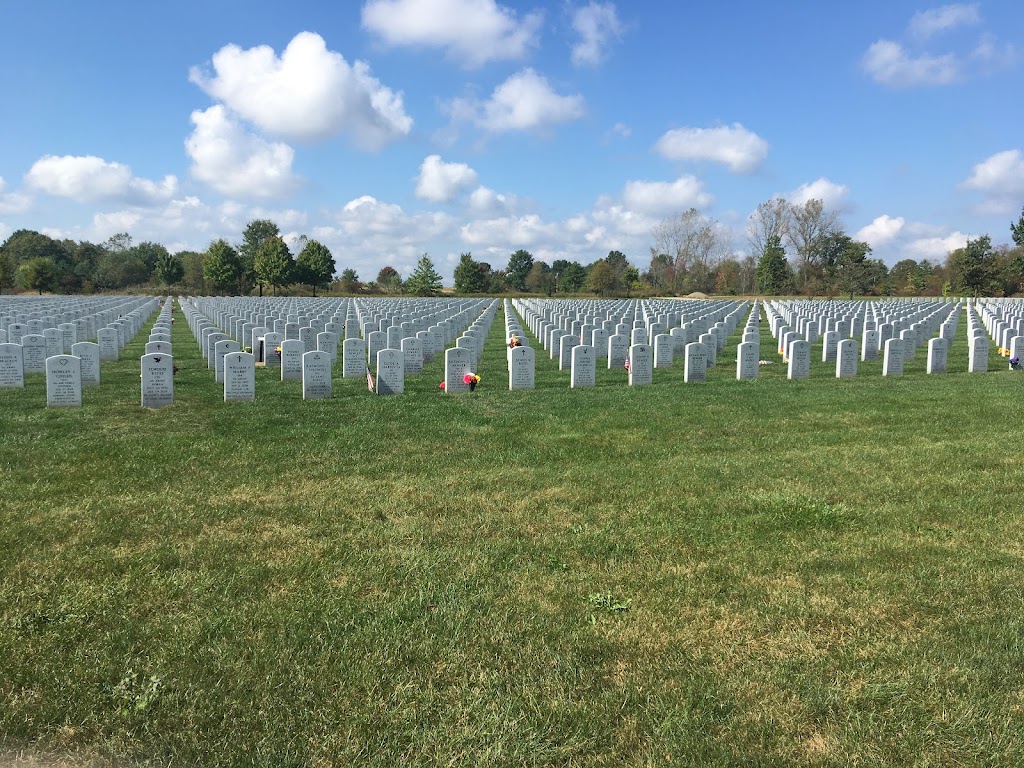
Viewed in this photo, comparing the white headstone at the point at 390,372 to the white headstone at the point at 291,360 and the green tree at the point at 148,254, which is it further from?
the green tree at the point at 148,254

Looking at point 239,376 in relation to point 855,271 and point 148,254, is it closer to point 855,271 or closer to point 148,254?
point 855,271

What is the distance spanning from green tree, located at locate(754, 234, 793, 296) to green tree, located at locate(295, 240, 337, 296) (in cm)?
4735

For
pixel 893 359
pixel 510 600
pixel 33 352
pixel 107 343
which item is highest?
pixel 107 343

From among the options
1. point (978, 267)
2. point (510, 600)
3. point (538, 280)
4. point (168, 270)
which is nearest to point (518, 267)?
point (538, 280)

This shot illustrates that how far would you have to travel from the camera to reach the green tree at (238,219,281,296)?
7509 cm

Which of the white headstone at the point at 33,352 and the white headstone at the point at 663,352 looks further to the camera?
the white headstone at the point at 663,352

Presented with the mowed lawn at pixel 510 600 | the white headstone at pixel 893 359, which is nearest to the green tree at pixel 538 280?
the white headstone at pixel 893 359

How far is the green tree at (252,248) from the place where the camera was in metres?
75.1

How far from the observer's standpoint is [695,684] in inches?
121

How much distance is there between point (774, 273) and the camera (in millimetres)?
67125

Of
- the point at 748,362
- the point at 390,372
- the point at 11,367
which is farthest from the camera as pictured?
the point at 748,362

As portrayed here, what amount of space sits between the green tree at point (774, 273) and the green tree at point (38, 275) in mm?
76584

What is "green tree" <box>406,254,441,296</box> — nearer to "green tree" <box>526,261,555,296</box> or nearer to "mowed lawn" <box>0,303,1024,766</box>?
"green tree" <box>526,261,555,296</box>

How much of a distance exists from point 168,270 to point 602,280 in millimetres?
48922
